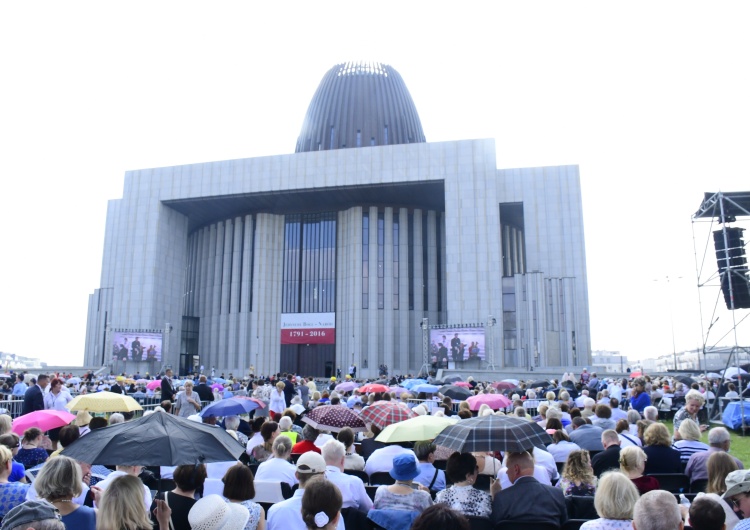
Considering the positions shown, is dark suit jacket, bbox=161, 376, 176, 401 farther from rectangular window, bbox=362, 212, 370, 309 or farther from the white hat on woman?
rectangular window, bbox=362, 212, 370, 309

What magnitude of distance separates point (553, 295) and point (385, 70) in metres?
27.8

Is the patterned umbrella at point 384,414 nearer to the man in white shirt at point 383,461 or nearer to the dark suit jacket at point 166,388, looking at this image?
the man in white shirt at point 383,461

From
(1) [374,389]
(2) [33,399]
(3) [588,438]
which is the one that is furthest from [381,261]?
(3) [588,438]

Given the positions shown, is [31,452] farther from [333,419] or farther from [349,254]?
[349,254]

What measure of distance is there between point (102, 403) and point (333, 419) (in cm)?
509

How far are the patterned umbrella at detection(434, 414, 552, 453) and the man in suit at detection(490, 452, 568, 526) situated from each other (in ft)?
2.22

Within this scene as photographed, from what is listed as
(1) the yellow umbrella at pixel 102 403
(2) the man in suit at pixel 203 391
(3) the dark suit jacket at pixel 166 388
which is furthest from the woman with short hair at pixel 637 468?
(3) the dark suit jacket at pixel 166 388

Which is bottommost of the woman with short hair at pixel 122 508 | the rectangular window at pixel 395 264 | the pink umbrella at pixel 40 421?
the woman with short hair at pixel 122 508

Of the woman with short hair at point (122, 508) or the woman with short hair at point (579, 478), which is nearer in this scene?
the woman with short hair at point (122, 508)

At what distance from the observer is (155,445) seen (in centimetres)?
593

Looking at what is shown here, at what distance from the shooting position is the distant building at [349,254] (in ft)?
161

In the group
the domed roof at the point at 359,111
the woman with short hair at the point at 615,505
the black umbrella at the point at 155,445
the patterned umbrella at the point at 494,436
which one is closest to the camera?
the woman with short hair at the point at 615,505

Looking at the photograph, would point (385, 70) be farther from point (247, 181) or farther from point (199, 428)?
point (199, 428)

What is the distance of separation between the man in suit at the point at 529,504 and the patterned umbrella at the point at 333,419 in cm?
468
